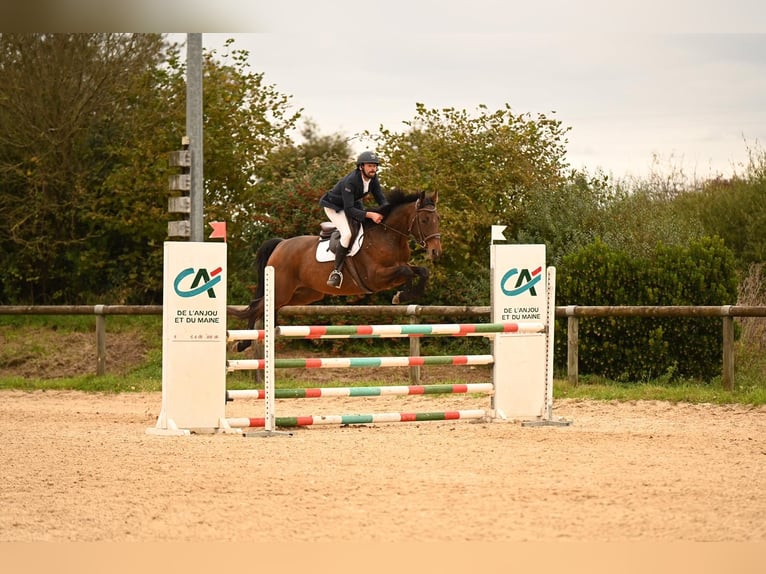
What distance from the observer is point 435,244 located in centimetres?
719

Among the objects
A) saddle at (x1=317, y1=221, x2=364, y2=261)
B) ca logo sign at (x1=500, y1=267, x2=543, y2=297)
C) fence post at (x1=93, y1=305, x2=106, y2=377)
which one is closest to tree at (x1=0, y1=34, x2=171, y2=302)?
fence post at (x1=93, y1=305, x2=106, y2=377)

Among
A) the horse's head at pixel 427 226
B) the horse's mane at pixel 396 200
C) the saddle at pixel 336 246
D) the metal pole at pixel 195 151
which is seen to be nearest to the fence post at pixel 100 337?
the metal pole at pixel 195 151

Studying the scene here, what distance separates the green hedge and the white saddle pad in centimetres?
354

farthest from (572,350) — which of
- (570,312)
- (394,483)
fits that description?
(394,483)

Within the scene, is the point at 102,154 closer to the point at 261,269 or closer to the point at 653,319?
the point at 261,269

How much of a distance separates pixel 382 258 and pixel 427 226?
1.52ft

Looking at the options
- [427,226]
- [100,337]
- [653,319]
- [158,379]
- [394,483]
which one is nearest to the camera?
[394,483]

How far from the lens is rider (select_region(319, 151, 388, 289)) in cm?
728

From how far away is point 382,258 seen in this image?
24.7ft

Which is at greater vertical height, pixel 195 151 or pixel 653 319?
pixel 195 151

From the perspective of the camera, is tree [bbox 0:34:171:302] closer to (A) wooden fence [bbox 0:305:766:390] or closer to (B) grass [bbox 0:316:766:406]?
(B) grass [bbox 0:316:766:406]

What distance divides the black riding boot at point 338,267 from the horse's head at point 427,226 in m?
0.56

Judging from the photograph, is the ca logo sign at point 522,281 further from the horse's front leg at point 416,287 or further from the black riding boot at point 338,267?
the black riding boot at point 338,267

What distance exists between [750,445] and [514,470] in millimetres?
1856
